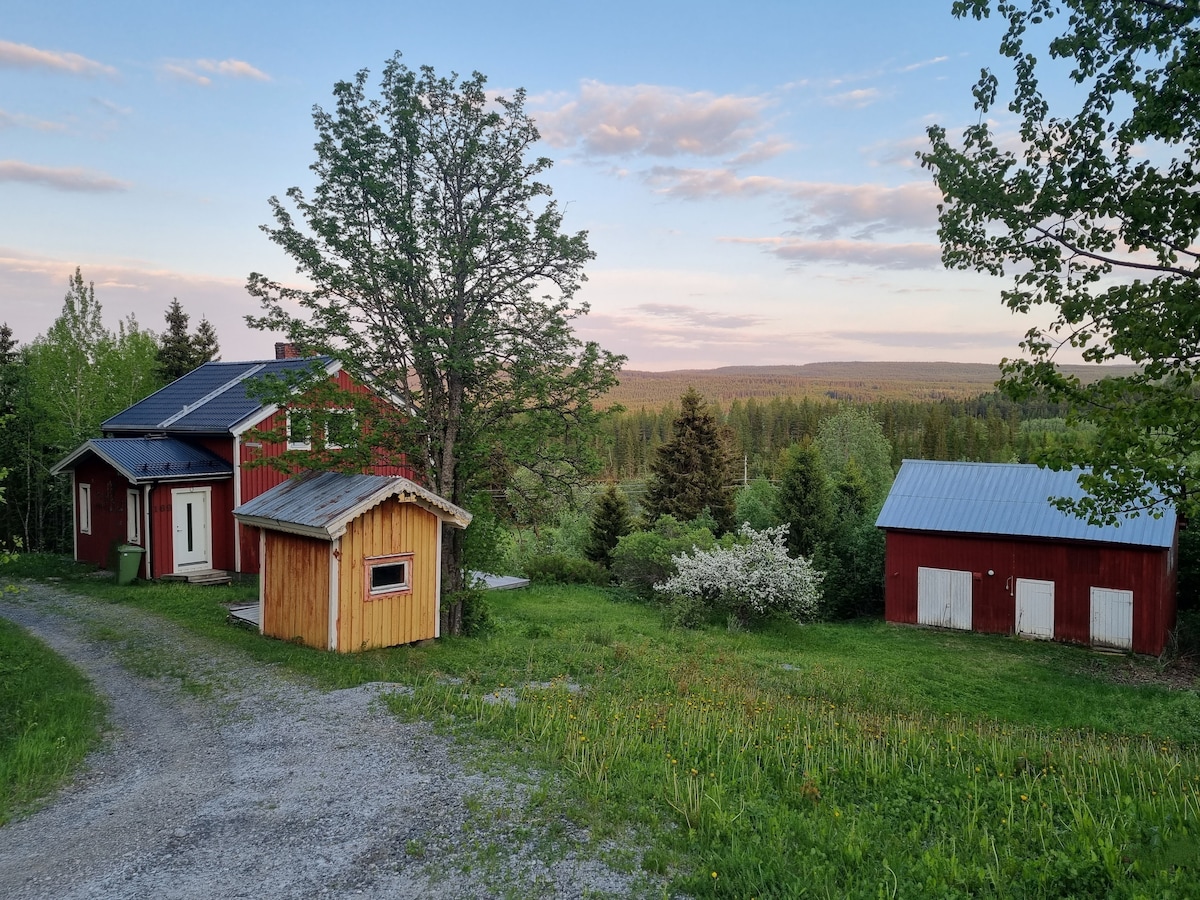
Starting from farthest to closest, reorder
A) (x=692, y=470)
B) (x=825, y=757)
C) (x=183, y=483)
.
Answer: (x=692, y=470) < (x=183, y=483) < (x=825, y=757)

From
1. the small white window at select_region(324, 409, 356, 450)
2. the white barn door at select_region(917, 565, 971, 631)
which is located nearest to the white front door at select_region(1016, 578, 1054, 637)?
the white barn door at select_region(917, 565, 971, 631)

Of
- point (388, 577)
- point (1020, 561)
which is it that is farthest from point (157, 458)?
point (1020, 561)

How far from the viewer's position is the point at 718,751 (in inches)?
325

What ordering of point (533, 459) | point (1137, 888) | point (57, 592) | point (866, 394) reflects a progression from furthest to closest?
1. point (866, 394)
2. point (57, 592)
3. point (533, 459)
4. point (1137, 888)

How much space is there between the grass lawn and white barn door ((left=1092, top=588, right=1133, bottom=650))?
347cm

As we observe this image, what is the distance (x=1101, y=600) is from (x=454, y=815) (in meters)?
19.8

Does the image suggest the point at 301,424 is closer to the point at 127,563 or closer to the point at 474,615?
the point at 474,615

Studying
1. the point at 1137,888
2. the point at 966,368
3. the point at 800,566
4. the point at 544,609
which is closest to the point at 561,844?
the point at 1137,888

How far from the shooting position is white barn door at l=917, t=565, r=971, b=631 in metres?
21.8

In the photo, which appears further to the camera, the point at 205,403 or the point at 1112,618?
the point at 205,403

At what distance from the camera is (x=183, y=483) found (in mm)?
19844

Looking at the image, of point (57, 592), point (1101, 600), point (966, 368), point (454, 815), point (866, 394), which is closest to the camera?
point (454, 815)

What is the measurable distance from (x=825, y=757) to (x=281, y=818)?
18.6ft

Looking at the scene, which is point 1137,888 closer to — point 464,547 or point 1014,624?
point 464,547
